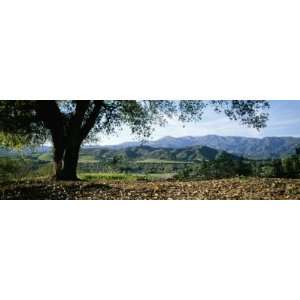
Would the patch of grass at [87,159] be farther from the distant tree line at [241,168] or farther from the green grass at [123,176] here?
the distant tree line at [241,168]

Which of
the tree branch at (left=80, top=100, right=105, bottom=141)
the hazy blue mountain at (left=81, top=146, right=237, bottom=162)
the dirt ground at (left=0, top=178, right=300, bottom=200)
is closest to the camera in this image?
the dirt ground at (left=0, top=178, right=300, bottom=200)

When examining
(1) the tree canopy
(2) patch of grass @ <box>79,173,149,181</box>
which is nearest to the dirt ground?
(2) patch of grass @ <box>79,173,149,181</box>

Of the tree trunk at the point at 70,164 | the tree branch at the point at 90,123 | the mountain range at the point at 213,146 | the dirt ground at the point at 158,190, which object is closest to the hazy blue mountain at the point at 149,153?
the mountain range at the point at 213,146

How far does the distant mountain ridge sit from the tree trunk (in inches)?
45.1

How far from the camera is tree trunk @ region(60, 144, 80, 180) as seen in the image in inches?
317

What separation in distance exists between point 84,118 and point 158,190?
1.37 metres

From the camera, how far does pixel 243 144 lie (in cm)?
793

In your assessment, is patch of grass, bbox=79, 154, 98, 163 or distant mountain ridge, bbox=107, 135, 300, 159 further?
patch of grass, bbox=79, 154, 98, 163

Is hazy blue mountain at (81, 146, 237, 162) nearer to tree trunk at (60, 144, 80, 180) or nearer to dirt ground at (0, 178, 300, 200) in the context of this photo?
tree trunk at (60, 144, 80, 180)

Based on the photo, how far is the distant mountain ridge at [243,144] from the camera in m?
7.87

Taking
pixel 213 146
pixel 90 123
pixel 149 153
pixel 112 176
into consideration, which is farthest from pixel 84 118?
pixel 213 146

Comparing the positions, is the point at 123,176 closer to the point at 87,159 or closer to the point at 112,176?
the point at 112,176

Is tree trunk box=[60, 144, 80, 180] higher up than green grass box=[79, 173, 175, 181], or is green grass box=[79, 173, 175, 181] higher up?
tree trunk box=[60, 144, 80, 180]
